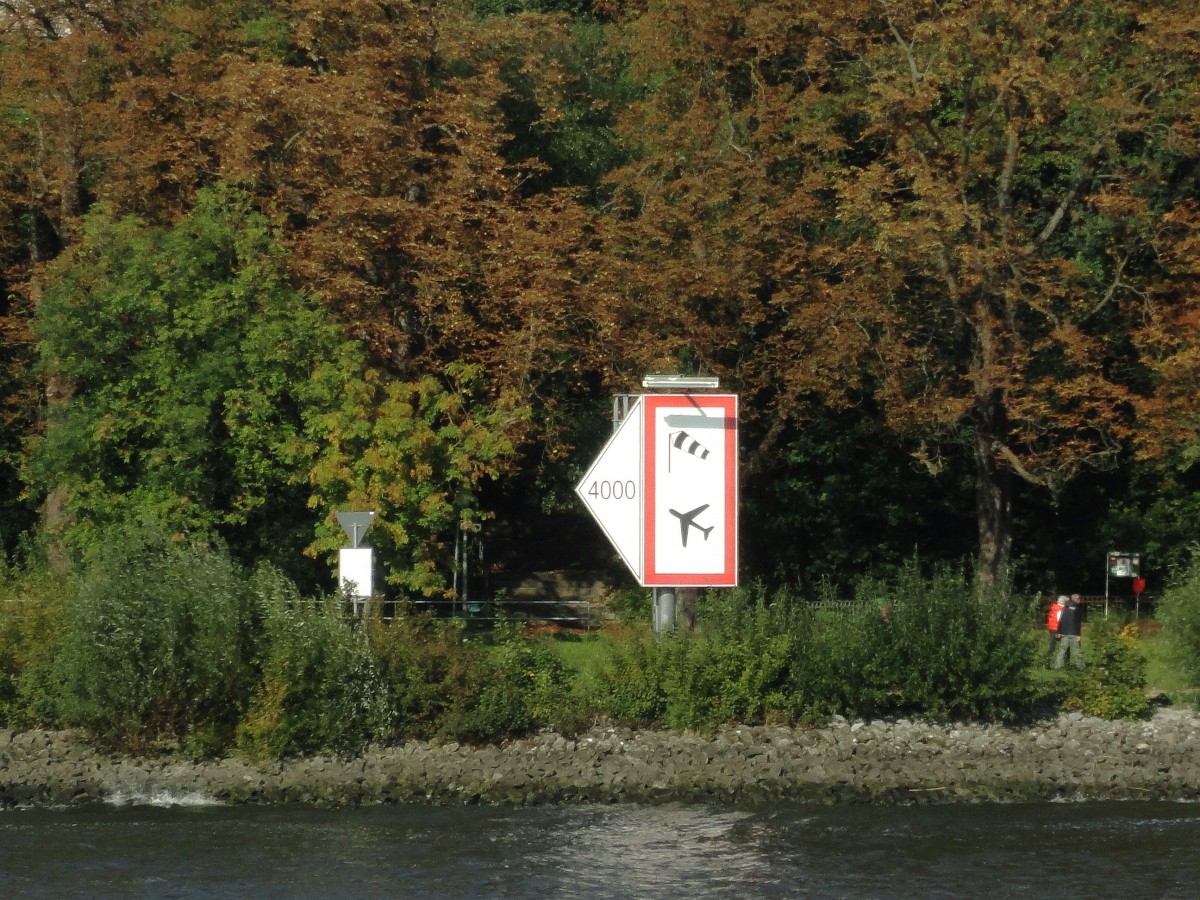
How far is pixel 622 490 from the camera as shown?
2338 cm

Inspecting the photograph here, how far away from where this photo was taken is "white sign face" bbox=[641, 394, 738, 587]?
2328 centimetres

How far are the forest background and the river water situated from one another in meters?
9.42

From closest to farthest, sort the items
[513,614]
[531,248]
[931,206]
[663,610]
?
[663,610] → [931,206] → [531,248] → [513,614]

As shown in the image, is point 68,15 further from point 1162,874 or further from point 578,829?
point 1162,874

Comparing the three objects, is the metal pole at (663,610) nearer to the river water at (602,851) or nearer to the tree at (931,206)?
the river water at (602,851)

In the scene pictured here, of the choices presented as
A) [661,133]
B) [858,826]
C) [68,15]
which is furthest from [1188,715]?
[68,15]

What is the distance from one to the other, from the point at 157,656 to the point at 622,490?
22.6ft

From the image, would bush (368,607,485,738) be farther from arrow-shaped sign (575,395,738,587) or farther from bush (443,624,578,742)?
arrow-shaped sign (575,395,738,587)

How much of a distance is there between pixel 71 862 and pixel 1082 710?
14.1 meters

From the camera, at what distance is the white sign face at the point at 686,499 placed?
23281 mm

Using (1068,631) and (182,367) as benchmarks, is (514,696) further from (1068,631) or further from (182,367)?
(182,367)

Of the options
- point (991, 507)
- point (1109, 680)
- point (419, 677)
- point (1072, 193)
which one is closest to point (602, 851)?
point (419, 677)

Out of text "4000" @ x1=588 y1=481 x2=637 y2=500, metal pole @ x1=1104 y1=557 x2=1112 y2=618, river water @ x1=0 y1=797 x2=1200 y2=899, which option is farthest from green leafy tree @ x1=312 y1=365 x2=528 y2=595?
metal pole @ x1=1104 y1=557 x2=1112 y2=618

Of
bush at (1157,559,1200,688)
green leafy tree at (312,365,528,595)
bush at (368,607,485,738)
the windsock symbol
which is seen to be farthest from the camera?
green leafy tree at (312,365,528,595)
